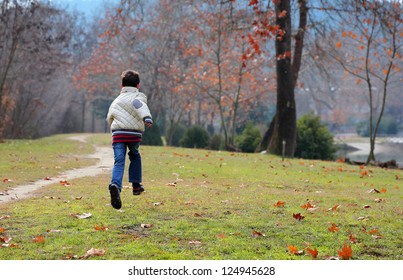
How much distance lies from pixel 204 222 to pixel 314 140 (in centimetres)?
2131

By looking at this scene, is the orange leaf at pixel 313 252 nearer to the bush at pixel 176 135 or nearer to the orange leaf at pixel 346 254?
the orange leaf at pixel 346 254

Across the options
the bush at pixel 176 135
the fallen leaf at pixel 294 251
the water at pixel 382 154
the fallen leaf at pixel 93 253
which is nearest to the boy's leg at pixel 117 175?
the fallen leaf at pixel 93 253

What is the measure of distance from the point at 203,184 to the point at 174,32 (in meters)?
28.8

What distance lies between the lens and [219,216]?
25.3ft

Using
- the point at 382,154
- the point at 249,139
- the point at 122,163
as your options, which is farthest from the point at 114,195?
the point at 382,154

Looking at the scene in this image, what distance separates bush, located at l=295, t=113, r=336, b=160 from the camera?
2781 cm

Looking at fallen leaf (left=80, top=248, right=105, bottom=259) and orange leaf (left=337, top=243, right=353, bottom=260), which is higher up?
orange leaf (left=337, top=243, right=353, bottom=260)

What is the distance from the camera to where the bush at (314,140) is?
2781 cm

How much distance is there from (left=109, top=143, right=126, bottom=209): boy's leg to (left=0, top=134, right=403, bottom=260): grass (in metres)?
0.17

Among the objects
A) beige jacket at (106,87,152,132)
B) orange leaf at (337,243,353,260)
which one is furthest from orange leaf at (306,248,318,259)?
beige jacket at (106,87,152,132)

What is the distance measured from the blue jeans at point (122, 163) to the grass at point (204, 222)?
37cm

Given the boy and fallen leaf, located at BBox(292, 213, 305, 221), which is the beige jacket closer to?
the boy
